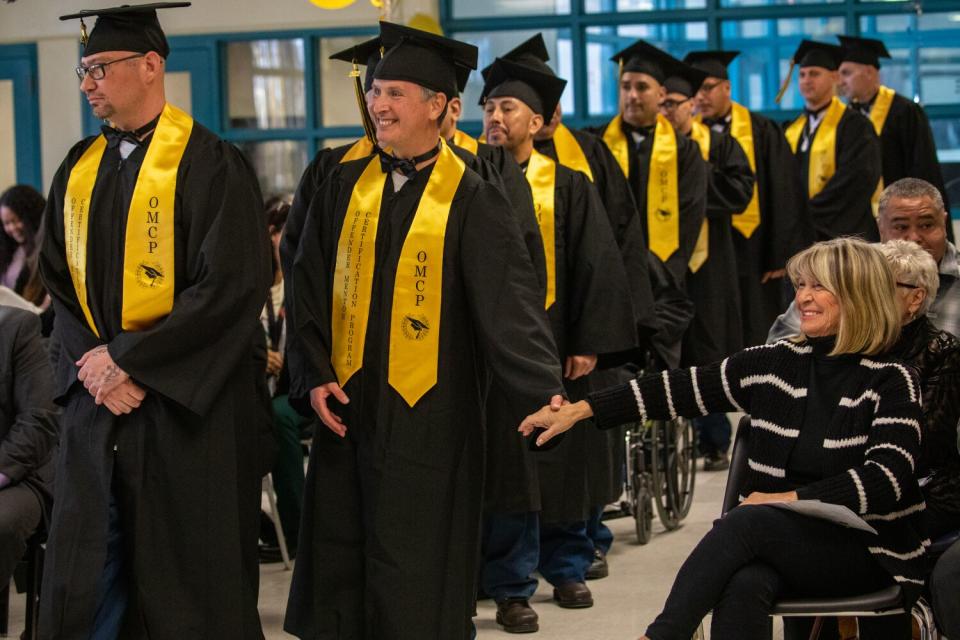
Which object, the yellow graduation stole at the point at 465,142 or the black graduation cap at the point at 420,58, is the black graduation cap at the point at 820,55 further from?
the black graduation cap at the point at 420,58

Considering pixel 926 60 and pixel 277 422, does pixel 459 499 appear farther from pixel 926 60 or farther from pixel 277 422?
pixel 926 60

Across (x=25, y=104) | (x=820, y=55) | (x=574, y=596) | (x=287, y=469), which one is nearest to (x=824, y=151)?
(x=820, y=55)

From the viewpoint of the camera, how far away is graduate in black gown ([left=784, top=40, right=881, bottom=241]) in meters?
8.74

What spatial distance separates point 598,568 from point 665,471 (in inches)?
32.1

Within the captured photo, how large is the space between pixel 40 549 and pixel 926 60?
8738mm

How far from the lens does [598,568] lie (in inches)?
233

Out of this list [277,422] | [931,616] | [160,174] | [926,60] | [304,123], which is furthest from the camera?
[304,123]

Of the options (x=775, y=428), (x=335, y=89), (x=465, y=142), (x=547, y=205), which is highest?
(x=335, y=89)

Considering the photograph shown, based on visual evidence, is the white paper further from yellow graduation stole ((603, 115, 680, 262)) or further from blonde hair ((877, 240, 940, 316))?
yellow graduation stole ((603, 115, 680, 262))

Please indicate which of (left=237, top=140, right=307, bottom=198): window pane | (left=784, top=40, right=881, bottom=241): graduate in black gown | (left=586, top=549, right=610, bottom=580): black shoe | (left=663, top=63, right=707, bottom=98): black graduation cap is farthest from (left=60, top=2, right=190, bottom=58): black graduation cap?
(left=237, top=140, right=307, bottom=198): window pane

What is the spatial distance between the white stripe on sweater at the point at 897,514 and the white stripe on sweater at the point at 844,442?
17cm

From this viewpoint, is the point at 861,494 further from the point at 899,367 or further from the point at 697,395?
the point at 697,395

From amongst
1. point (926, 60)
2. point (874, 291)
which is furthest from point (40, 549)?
point (926, 60)

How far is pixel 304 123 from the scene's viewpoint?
1241 centimetres
